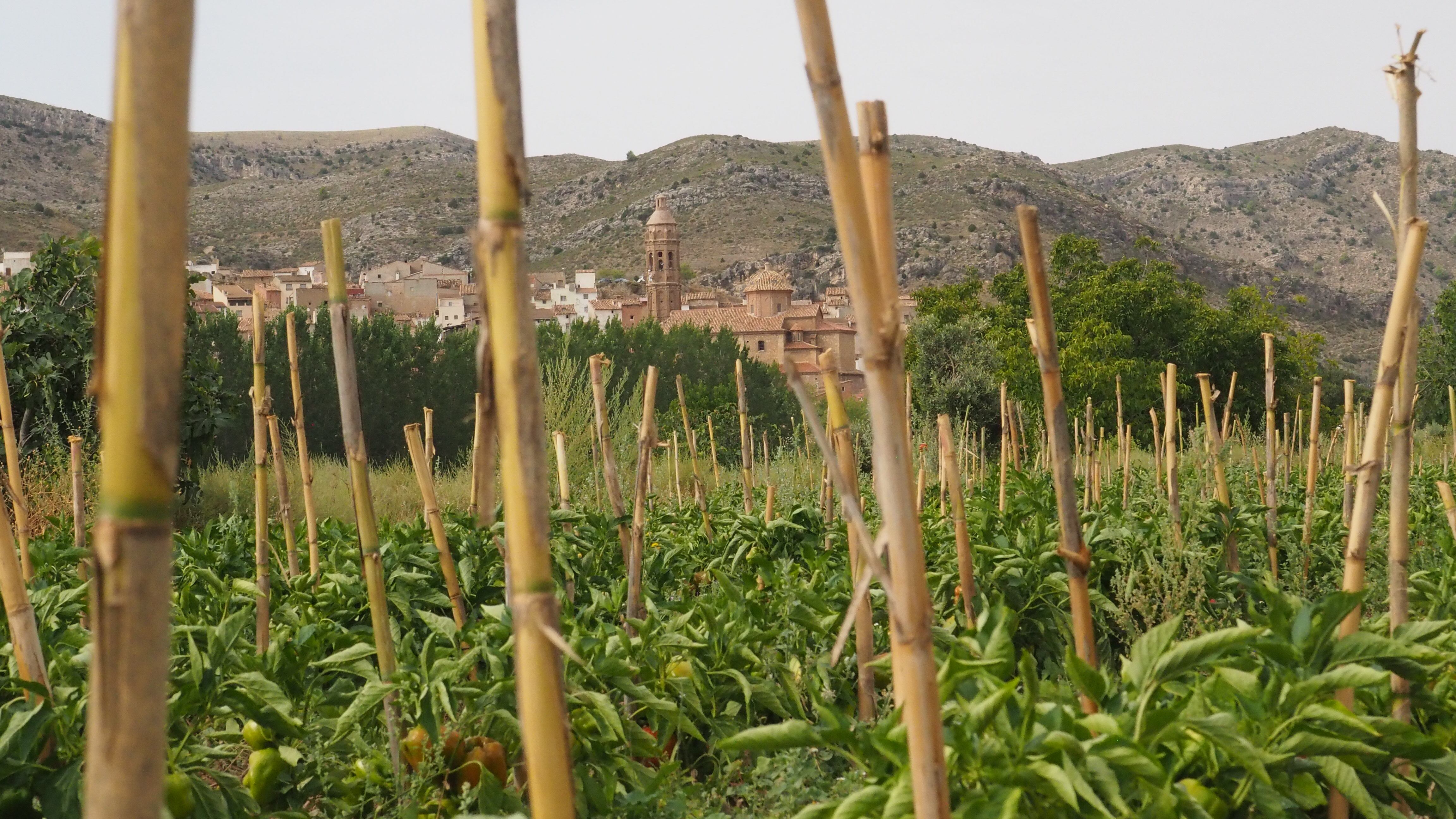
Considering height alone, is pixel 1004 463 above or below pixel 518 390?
below

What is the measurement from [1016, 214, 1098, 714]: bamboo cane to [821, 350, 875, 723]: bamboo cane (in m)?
0.37

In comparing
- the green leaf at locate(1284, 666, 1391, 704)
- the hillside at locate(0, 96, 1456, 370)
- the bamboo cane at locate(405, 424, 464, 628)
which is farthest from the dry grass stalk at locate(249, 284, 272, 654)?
the hillside at locate(0, 96, 1456, 370)

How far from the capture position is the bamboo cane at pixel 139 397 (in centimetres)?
51

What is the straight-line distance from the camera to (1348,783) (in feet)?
5.84

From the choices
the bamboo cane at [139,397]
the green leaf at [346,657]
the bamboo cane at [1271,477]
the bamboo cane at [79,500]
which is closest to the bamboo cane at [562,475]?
the green leaf at [346,657]

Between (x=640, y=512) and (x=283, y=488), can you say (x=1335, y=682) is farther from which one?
(x=283, y=488)

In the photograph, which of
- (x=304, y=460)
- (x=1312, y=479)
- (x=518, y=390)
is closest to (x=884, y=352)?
(x=518, y=390)

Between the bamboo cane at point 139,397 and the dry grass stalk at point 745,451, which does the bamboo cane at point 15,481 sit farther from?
the dry grass stalk at point 745,451

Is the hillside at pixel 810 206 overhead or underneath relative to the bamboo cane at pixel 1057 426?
overhead

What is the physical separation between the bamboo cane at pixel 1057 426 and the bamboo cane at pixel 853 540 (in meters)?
0.37

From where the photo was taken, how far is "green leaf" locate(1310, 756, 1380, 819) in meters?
1.76

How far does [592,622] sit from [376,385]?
1977cm

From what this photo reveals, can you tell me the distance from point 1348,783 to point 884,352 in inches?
53.0

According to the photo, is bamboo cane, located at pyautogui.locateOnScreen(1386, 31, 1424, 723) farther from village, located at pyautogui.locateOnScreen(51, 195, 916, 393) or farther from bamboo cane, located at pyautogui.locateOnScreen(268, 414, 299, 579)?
village, located at pyautogui.locateOnScreen(51, 195, 916, 393)
